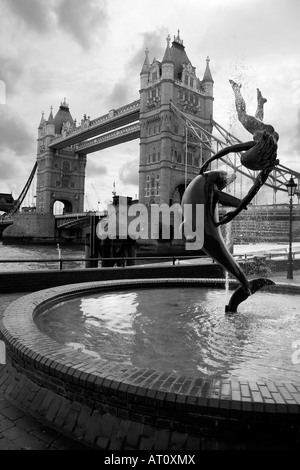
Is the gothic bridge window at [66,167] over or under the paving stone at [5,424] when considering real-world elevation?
over

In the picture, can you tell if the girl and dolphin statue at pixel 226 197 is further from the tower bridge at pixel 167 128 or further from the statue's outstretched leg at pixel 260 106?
the tower bridge at pixel 167 128

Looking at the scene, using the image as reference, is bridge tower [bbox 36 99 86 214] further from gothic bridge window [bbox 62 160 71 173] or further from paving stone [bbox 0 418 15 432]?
paving stone [bbox 0 418 15 432]

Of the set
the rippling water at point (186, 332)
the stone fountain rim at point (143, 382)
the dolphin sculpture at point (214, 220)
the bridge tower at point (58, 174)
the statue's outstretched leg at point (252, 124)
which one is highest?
the bridge tower at point (58, 174)

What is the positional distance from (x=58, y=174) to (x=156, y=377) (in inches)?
3518

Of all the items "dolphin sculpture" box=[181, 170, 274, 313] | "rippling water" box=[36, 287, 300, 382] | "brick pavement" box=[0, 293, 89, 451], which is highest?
"dolphin sculpture" box=[181, 170, 274, 313]

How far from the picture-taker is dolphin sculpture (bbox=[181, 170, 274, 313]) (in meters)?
5.56

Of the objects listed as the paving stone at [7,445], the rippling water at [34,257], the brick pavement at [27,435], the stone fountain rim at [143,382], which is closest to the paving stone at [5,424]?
the brick pavement at [27,435]

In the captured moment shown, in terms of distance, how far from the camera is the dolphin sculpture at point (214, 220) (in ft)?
18.2

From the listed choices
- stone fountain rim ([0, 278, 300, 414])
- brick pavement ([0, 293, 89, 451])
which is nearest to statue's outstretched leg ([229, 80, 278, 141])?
stone fountain rim ([0, 278, 300, 414])

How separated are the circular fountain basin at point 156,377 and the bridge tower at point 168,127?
4932 centimetres

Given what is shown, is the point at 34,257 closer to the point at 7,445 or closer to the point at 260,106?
the point at 260,106

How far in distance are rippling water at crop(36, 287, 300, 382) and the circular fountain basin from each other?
0.5 inches

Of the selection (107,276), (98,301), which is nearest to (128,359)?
(98,301)

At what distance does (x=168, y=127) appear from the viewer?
184 feet
